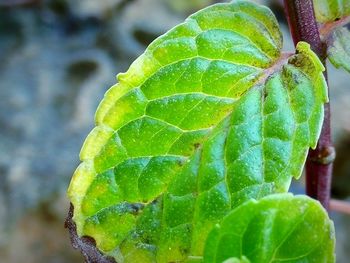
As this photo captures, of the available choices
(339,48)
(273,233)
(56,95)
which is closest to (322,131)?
(339,48)

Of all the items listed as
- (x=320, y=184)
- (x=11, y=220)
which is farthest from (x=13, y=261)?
(x=320, y=184)

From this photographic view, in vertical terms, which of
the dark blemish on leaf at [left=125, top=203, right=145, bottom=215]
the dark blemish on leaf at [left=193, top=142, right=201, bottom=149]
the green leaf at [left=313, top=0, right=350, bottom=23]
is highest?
the green leaf at [left=313, top=0, right=350, bottom=23]

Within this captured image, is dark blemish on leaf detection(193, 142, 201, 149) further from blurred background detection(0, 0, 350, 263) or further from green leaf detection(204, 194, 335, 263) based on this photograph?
blurred background detection(0, 0, 350, 263)

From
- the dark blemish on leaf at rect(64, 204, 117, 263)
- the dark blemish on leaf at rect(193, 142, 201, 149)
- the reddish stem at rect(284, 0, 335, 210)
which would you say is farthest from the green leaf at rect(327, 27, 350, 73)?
the dark blemish on leaf at rect(64, 204, 117, 263)

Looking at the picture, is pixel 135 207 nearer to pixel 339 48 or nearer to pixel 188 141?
pixel 188 141

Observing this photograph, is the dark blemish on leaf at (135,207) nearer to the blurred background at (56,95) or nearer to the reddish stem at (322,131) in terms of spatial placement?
the reddish stem at (322,131)

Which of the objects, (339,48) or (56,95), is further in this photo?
(56,95)

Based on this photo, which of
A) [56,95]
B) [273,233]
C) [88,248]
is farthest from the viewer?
[56,95]
